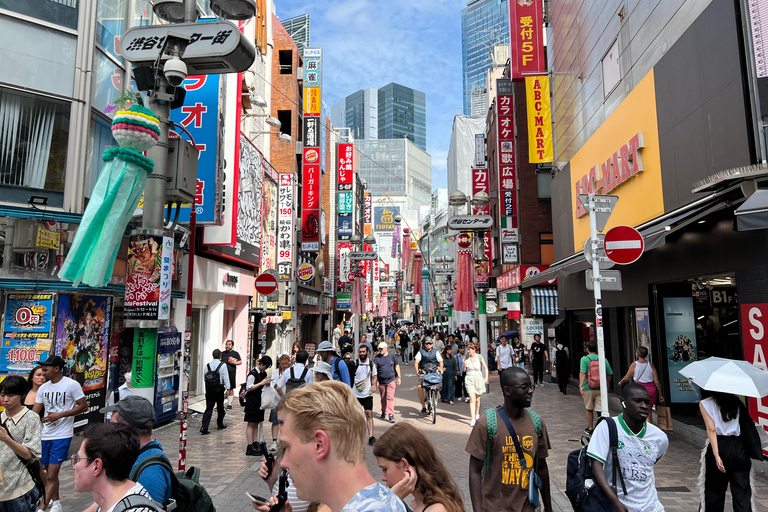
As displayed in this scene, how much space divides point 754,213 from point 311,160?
26059 mm

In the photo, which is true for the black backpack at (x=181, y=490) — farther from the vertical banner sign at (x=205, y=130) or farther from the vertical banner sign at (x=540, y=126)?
the vertical banner sign at (x=540, y=126)

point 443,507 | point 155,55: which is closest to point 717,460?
point 443,507

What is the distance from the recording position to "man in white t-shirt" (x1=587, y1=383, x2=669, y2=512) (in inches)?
139

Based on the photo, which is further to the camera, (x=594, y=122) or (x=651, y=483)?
(x=594, y=122)

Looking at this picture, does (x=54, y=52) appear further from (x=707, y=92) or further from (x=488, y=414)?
(x=707, y=92)

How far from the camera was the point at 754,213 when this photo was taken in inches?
236

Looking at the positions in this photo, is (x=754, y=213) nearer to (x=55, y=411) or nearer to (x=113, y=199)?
(x=113, y=199)

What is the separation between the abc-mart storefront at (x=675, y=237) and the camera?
7.52 m

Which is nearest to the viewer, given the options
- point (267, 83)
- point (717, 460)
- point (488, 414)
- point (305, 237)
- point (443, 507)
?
point (443, 507)

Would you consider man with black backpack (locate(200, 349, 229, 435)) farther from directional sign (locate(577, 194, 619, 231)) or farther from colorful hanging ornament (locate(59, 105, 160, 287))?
directional sign (locate(577, 194, 619, 231))

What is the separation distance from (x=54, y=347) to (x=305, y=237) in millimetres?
21065

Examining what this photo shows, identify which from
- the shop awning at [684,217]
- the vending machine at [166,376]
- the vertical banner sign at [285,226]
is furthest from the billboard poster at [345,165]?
the shop awning at [684,217]

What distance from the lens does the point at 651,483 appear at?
141 inches

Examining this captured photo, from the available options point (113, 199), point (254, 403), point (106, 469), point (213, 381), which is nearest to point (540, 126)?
point (213, 381)
